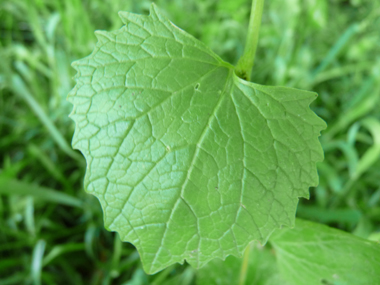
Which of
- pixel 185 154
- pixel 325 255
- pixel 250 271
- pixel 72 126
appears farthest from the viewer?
pixel 72 126

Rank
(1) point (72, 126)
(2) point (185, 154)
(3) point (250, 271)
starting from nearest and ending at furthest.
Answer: (2) point (185, 154)
(3) point (250, 271)
(1) point (72, 126)

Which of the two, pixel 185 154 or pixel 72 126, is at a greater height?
pixel 185 154

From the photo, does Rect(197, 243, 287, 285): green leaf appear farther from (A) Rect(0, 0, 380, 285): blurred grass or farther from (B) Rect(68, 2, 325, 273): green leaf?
(B) Rect(68, 2, 325, 273): green leaf

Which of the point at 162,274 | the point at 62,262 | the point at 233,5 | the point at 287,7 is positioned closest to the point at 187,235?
the point at 162,274

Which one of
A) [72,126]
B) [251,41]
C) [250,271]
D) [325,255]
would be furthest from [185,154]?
[72,126]

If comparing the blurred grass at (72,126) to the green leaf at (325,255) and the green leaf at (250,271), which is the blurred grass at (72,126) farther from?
the green leaf at (325,255)

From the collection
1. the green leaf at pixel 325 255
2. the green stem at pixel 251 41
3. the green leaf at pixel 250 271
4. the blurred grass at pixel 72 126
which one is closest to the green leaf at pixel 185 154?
the green stem at pixel 251 41

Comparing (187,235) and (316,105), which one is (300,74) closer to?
(316,105)

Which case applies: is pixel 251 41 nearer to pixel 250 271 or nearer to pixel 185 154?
pixel 185 154
